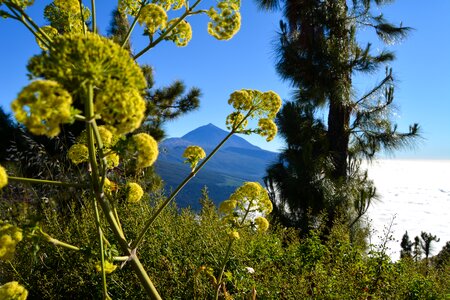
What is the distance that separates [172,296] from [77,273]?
35.7 inches

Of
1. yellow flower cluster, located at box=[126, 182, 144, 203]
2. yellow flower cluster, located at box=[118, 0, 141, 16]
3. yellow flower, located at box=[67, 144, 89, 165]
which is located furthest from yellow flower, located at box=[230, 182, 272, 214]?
yellow flower cluster, located at box=[118, 0, 141, 16]

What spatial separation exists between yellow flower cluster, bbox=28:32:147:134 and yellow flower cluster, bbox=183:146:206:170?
32.2 inches

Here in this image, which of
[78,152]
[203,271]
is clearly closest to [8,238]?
[78,152]

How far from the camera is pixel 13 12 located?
1.16 meters

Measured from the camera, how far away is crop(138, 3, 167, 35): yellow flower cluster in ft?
5.16

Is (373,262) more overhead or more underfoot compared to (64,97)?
more underfoot

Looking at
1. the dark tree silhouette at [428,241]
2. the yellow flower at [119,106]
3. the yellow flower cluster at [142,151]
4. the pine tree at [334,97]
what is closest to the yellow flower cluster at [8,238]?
the yellow flower cluster at [142,151]

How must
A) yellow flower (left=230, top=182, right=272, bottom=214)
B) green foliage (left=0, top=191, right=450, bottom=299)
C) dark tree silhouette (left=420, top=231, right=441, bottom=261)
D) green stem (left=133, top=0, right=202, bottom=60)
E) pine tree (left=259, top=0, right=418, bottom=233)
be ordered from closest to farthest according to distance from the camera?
green stem (left=133, top=0, right=202, bottom=60) < yellow flower (left=230, top=182, right=272, bottom=214) < green foliage (left=0, top=191, right=450, bottom=299) < pine tree (left=259, top=0, right=418, bottom=233) < dark tree silhouette (left=420, top=231, right=441, bottom=261)

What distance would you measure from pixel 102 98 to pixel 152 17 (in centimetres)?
88

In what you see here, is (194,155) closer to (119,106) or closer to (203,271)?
(119,106)

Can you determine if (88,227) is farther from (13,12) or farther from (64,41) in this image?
(64,41)

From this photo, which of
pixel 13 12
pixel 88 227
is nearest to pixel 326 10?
pixel 88 227

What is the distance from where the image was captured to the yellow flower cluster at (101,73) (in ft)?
2.61

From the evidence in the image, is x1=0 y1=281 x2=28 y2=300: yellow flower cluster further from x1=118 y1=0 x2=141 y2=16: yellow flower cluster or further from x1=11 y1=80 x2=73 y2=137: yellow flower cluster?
x1=118 y1=0 x2=141 y2=16: yellow flower cluster
